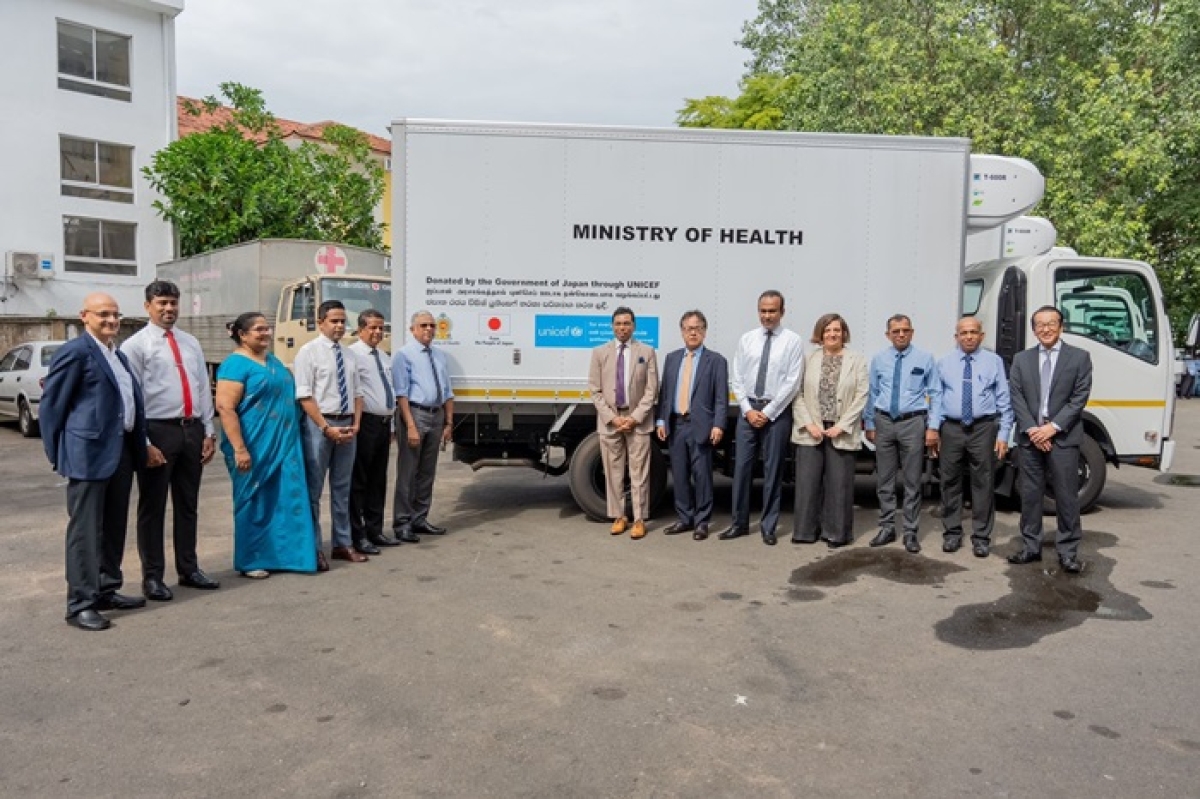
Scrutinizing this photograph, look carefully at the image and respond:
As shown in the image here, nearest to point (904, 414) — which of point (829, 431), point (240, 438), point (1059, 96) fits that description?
point (829, 431)

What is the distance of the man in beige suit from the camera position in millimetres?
7297

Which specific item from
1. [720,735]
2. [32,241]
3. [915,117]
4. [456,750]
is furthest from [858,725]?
[32,241]

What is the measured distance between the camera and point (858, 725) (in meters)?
3.88

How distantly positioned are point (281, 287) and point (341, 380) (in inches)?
392

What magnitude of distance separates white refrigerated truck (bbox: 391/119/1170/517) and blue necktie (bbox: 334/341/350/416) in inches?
44.5

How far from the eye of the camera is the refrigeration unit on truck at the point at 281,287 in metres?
13.5

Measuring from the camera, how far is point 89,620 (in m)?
5.04

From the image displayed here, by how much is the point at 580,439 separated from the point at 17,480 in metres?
6.47

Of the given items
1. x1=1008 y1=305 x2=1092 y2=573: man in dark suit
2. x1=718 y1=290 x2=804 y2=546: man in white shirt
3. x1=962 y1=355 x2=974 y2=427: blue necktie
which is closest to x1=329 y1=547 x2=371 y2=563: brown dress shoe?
x1=718 y1=290 x2=804 y2=546: man in white shirt

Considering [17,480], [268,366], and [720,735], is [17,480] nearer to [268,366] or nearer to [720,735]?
[268,366]

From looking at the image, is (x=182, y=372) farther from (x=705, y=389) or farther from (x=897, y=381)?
(x=897, y=381)

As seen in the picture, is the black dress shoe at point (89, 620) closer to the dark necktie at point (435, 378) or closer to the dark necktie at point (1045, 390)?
the dark necktie at point (435, 378)

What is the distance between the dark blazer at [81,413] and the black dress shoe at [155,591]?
84cm

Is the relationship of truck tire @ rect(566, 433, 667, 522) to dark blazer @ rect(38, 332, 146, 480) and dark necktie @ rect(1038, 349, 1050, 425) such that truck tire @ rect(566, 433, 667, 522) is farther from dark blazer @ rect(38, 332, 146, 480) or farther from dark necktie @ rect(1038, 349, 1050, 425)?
dark blazer @ rect(38, 332, 146, 480)
